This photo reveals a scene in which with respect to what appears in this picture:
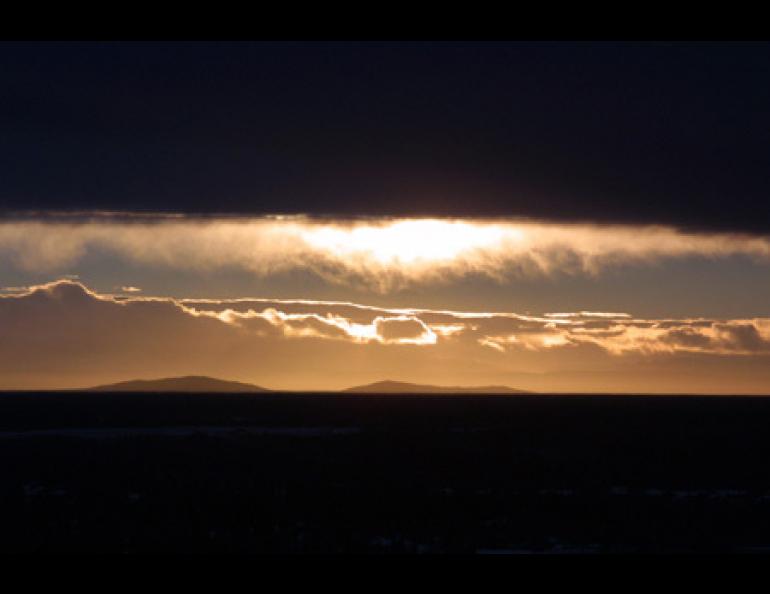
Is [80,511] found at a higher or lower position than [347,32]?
lower

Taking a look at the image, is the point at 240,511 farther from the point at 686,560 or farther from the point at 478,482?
the point at 686,560

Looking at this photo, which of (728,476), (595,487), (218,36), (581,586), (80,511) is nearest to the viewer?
(581,586)

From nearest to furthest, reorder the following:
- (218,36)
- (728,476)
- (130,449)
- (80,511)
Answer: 1. (218,36)
2. (80,511)
3. (728,476)
4. (130,449)

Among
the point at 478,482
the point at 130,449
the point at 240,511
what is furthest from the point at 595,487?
the point at 130,449

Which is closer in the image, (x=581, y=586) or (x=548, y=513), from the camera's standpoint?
(x=581, y=586)

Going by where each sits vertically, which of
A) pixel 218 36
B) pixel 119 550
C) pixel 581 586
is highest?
pixel 218 36

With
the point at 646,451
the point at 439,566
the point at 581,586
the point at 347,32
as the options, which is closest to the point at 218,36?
the point at 347,32
